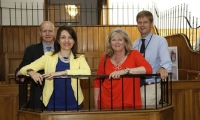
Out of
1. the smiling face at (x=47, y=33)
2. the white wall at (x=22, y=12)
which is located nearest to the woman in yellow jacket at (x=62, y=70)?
the smiling face at (x=47, y=33)

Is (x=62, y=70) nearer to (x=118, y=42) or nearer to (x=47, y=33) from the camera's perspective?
(x=118, y=42)

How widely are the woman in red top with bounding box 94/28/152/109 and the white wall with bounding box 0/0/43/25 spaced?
714 centimetres

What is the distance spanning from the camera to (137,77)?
10.1 feet

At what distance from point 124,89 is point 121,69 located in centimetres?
19

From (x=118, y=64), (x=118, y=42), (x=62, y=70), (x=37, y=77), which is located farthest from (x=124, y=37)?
(x=37, y=77)

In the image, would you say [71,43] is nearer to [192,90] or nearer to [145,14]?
[145,14]

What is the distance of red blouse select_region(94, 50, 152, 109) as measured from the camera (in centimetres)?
315

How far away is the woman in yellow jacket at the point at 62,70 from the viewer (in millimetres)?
3092

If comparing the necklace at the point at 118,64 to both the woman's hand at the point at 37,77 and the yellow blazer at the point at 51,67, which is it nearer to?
the yellow blazer at the point at 51,67

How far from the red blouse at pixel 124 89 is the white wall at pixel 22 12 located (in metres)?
7.21

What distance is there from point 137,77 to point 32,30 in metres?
6.11

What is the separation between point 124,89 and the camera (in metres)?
3.14

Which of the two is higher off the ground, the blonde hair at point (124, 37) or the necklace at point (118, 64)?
the blonde hair at point (124, 37)

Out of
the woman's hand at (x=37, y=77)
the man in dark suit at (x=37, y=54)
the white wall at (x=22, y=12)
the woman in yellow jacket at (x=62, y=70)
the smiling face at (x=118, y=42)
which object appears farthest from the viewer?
the white wall at (x=22, y=12)
